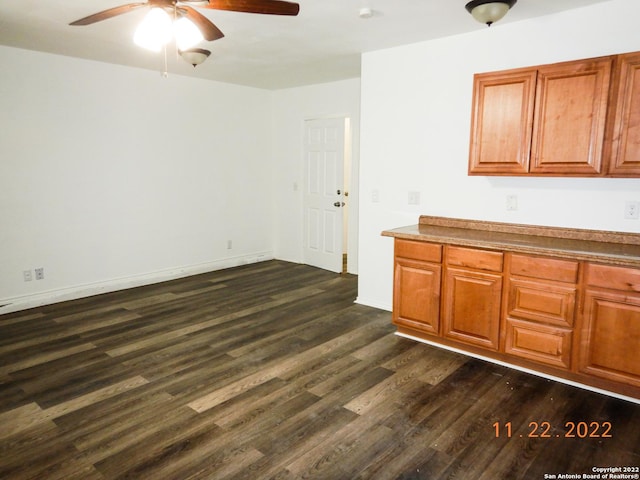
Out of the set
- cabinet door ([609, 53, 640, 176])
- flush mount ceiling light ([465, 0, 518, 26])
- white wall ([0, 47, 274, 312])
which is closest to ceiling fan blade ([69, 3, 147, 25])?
flush mount ceiling light ([465, 0, 518, 26])

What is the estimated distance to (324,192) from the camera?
6.03 m

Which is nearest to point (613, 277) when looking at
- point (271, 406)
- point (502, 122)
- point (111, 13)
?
point (502, 122)

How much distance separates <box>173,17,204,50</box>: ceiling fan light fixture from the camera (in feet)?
7.61

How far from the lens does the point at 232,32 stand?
11.5 feet

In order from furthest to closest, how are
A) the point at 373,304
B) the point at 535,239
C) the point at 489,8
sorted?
the point at 373,304
the point at 535,239
the point at 489,8

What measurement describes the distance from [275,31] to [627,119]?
8.43 ft

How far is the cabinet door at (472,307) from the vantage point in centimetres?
308

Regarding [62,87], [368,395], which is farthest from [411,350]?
[62,87]

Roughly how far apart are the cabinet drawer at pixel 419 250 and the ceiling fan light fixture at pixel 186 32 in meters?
2.10

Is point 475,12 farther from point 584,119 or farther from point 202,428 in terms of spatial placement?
point 202,428

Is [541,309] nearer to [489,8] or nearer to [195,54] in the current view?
[489,8]

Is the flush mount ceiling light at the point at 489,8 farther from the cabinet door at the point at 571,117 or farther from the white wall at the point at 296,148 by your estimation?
the white wall at the point at 296,148

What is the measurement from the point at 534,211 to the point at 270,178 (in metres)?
4.17

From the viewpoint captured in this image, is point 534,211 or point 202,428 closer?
point 202,428
